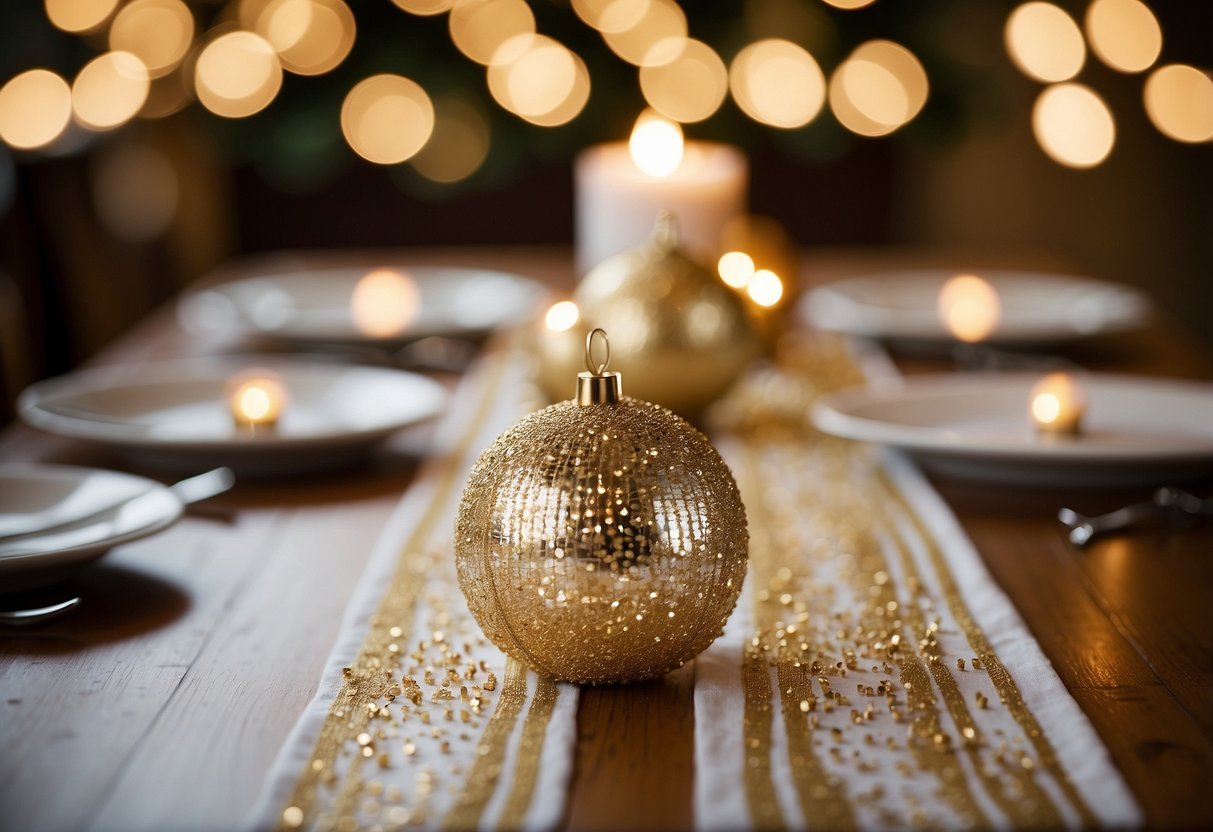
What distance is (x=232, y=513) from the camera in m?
0.97

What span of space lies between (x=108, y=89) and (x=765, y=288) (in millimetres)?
2289

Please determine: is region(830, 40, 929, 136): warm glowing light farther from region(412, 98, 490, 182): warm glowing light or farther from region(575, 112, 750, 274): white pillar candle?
region(575, 112, 750, 274): white pillar candle

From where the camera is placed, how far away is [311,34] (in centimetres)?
295

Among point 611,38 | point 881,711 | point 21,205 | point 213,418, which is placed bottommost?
point 881,711

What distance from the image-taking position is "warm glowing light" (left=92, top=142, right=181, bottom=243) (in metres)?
3.48

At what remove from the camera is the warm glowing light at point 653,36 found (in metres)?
2.86

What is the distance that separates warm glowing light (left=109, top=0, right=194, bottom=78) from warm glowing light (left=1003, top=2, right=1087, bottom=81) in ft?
6.30

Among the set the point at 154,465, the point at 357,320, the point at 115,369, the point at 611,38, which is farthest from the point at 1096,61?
the point at 154,465

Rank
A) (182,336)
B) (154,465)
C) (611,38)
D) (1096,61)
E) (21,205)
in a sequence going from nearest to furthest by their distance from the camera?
(154,465), (182,336), (21,205), (611,38), (1096,61)

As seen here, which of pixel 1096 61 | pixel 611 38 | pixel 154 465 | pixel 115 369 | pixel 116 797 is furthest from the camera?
pixel 1096 61

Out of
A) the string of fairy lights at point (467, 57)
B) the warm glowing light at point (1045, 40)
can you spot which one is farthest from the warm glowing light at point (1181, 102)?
the string of fairy lights at point (467, 57)

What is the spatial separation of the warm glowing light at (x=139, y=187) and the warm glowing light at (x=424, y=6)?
95 cm

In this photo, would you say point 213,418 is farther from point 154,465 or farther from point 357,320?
point 357,320

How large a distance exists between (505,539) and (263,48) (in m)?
2.66
